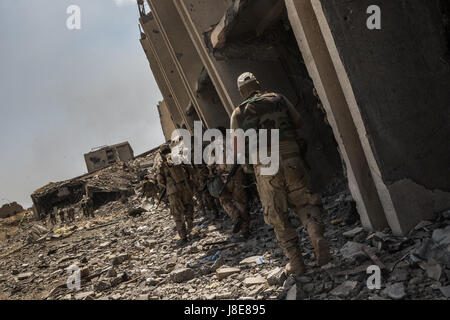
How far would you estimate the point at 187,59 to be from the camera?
10.1 metres

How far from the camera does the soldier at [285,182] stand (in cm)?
300

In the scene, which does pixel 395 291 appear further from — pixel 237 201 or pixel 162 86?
pixel 162 86

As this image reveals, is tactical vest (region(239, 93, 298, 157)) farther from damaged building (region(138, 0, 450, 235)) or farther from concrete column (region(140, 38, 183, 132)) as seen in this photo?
concrete column (region(140, 38, 183, 132))

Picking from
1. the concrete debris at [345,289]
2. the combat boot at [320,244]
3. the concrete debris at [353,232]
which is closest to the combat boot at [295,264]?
the combat boot at [320,244]

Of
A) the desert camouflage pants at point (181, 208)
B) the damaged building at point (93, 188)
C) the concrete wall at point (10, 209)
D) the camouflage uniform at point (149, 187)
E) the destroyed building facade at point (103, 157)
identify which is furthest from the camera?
the destroyed building facade at point (103, 157)

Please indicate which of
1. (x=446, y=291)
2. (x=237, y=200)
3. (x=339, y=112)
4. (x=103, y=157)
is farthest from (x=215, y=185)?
(x=103, y=157)

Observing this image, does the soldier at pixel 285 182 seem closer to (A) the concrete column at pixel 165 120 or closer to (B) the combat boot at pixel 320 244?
(B) the combat boot at pixel 320 244

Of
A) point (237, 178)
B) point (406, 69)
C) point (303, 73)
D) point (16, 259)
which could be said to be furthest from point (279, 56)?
point (16, 259)

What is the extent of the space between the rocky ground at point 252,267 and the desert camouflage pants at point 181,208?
29 centimetres

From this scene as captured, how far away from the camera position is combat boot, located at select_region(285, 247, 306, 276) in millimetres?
2957

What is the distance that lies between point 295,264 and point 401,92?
1.70 metres
